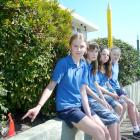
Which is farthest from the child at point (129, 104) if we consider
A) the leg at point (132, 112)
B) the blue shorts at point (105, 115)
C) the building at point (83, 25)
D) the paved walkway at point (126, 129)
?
the building at point (83, 25)

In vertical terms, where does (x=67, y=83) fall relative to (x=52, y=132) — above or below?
above

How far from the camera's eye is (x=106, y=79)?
23.0 ft

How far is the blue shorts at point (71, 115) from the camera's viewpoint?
15.4ft

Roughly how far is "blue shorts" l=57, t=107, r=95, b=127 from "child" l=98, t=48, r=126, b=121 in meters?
1.93

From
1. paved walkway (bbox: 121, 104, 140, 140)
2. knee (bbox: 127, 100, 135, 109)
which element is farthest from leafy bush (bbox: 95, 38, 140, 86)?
knee (bbox: 127, 100, 135, 109)

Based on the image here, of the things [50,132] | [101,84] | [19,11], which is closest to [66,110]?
[50,132]

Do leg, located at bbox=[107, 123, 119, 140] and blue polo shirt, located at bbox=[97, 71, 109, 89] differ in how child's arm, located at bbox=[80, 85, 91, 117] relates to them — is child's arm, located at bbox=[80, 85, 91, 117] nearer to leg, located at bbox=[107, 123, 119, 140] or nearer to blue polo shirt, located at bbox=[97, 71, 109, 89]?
leg, located at bbox=[107, 123, 119, 140]

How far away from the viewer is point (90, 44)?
6113mm

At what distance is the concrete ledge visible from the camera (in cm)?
391

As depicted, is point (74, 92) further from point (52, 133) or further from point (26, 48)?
point (26, 48)

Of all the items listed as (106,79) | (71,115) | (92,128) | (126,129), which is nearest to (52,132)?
(71,115)

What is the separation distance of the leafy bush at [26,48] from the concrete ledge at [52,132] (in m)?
1.22

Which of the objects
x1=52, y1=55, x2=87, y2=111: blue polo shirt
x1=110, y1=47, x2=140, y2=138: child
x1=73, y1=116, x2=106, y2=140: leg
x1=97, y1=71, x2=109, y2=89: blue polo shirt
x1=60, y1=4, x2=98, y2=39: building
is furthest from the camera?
x1=60, y1=4, x2=98, y2=39: building

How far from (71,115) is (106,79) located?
241cm
